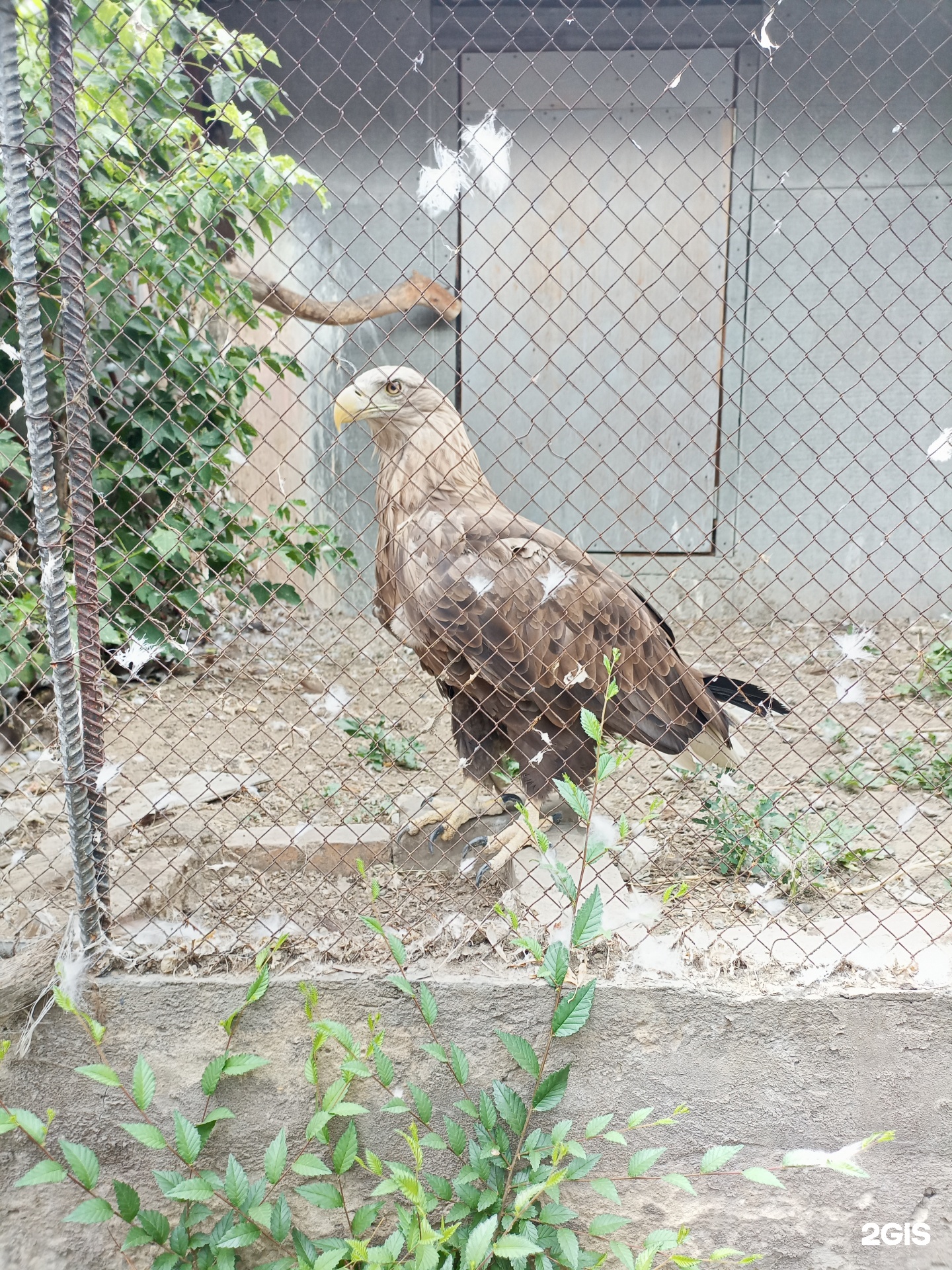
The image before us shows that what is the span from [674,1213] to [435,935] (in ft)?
2.75

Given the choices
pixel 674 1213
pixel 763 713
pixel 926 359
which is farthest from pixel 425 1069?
pixel 926 359

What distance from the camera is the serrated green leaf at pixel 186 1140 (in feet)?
6.24

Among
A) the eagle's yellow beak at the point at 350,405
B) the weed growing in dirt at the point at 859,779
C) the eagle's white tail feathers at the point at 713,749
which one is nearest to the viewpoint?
the eagle's yellow beak at the point at 350,405

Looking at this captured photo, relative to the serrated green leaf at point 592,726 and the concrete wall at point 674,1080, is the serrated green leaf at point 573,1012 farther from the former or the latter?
the serrated green leaf at point 592,726

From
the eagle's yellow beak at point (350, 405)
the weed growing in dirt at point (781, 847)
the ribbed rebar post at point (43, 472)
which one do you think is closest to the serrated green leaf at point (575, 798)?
the weed growing in dirt at point (781, 847)

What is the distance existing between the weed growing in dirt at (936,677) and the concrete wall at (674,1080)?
2389 millimetres

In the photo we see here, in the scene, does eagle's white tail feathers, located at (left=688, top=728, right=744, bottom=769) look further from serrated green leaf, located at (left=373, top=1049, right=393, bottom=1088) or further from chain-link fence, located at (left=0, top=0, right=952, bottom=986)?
serrated green leaf, located at (left=373, top=1049, right=393, bottom=1088)

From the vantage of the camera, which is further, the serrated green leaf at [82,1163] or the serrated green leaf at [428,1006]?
the serrated green leaf at [428,1006]

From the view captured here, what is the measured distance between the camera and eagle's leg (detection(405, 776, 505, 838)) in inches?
118

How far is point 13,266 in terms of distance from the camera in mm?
1804

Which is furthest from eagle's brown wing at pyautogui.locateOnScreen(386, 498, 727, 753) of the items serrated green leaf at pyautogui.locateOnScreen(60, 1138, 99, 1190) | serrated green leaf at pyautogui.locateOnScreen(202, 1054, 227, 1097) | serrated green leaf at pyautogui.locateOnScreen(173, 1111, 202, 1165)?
serrated green leaf at pyautogui.locateOnScreen(60, 1138, 99, 1190)

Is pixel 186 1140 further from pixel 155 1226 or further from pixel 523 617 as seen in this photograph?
pixel 523 617

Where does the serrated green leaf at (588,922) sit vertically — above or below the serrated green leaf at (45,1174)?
above

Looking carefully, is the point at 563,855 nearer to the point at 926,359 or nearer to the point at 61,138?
the point at 61,138
